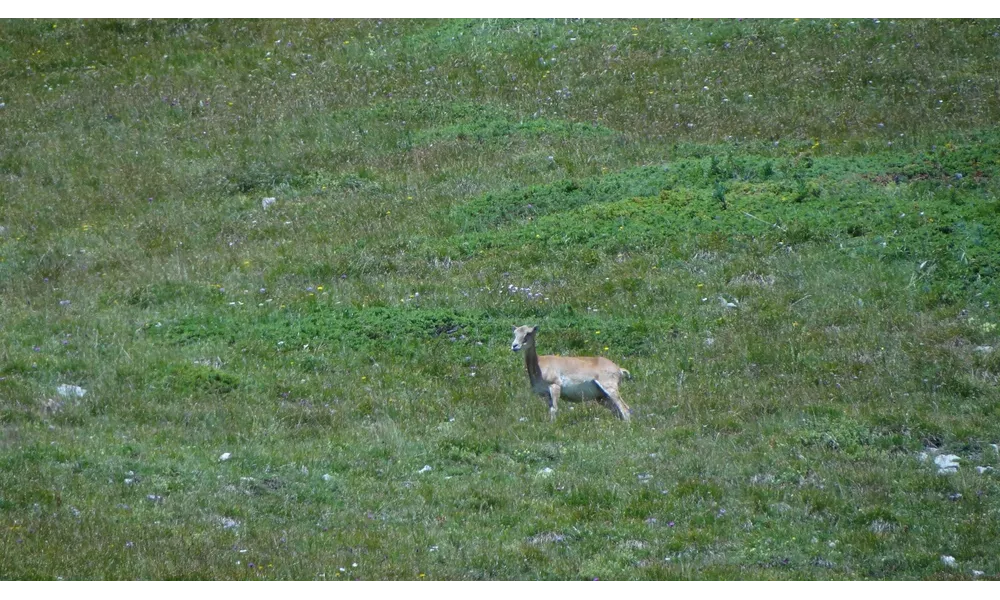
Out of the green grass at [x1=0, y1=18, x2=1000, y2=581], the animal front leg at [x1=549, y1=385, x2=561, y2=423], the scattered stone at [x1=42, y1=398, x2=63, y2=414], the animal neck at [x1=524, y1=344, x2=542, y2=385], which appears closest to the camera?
the green grass at [x1=0, y1=18, x2=1000, y2=581]

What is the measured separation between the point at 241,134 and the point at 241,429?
1473 centimetres

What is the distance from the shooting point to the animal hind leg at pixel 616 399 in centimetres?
1398

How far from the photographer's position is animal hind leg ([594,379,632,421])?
1398 centimetres

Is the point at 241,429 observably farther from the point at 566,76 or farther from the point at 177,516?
the point at 566,76

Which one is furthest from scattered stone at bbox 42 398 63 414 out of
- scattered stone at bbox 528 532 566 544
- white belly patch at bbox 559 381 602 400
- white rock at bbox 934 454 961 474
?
white rock at bbox 934 454 961 474

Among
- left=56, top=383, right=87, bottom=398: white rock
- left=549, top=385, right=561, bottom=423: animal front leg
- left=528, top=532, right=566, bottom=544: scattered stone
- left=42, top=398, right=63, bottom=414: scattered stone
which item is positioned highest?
left=528, top=532, right=566, bottom=544: scattered stone

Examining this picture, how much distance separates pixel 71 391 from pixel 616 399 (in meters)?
6.95

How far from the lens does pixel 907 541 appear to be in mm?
9984

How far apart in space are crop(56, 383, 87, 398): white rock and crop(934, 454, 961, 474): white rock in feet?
33.7

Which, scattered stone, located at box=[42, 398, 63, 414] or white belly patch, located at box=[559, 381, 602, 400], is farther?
white belly patch, located at box=[559, 381, 602, 400]

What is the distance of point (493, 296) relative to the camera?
711 inches

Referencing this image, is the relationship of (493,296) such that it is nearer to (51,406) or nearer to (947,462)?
(51,406)

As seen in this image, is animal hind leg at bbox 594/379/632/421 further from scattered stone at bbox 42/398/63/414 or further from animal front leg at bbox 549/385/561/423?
scattered stone at bbox 42/398/63/414

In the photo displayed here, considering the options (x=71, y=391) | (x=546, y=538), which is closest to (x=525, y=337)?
(x=546, y=538)
